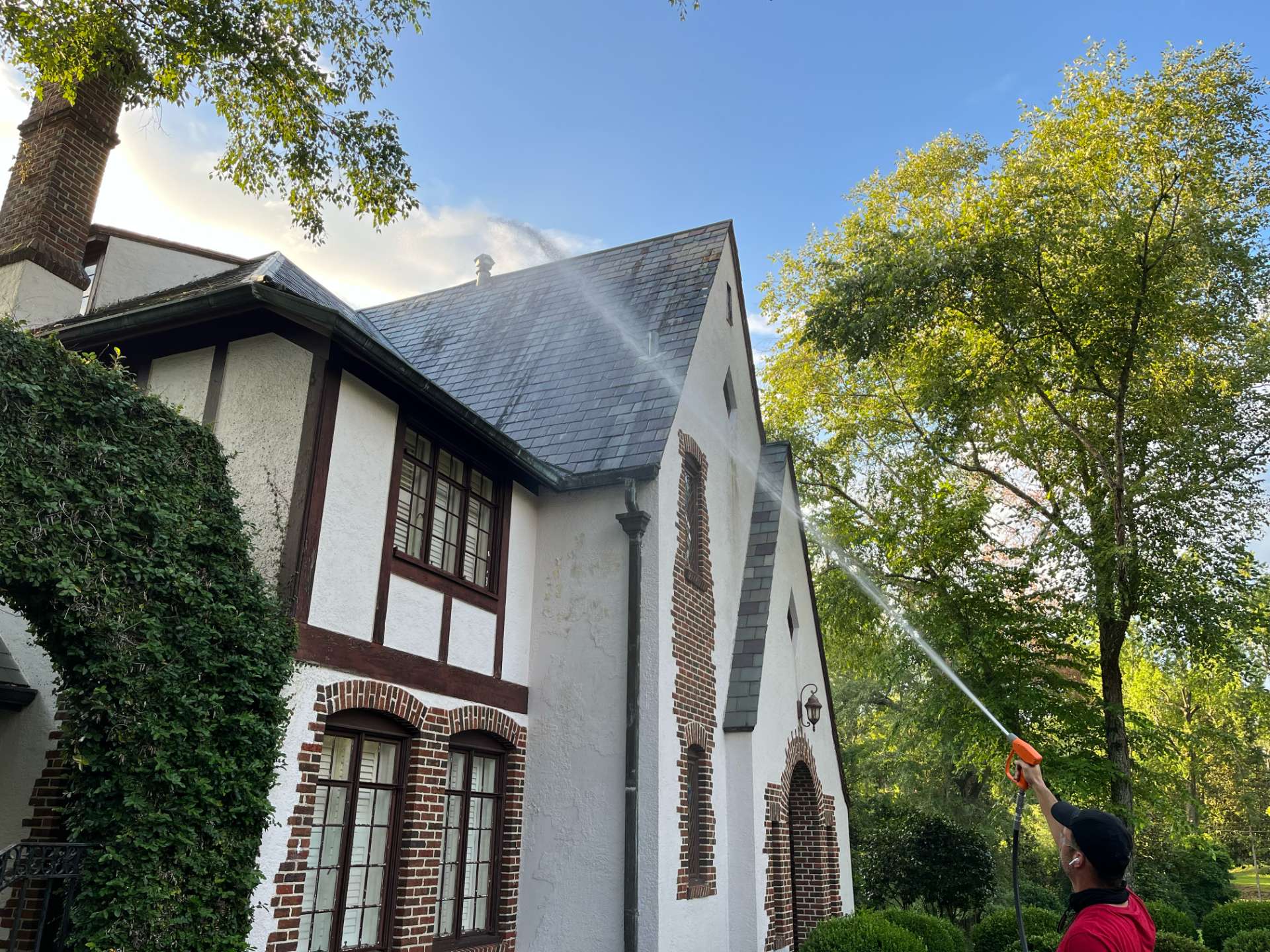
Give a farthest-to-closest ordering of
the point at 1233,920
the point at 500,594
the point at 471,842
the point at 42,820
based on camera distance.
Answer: the point at 1233,920
the point at 500,594
the point at 471,842
the point at 42,820

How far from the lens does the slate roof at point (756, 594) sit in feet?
37.3

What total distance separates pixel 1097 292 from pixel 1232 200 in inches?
100.0

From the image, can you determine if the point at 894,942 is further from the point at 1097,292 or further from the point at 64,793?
the point at 1097,292

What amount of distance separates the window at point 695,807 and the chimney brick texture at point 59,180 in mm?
8800

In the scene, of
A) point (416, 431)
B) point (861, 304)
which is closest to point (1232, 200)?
point (861, 304)

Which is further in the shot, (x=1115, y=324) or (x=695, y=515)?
(x=1115, y=324)

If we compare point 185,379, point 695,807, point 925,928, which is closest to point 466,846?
point 695,807

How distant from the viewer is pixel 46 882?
235 inches

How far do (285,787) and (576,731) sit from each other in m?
3.80

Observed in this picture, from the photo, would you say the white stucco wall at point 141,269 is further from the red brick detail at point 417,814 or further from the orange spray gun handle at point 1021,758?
the orange spray gun handle at point 1021,758

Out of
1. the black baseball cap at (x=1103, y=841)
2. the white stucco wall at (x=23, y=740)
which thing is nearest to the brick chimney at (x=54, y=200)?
the white stucco wall at (x=23, y=740)

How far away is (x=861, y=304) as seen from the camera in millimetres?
16562

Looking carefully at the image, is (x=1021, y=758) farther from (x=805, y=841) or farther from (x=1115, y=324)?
(x=1115, y=324)

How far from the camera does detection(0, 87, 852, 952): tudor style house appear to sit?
6.95 m
